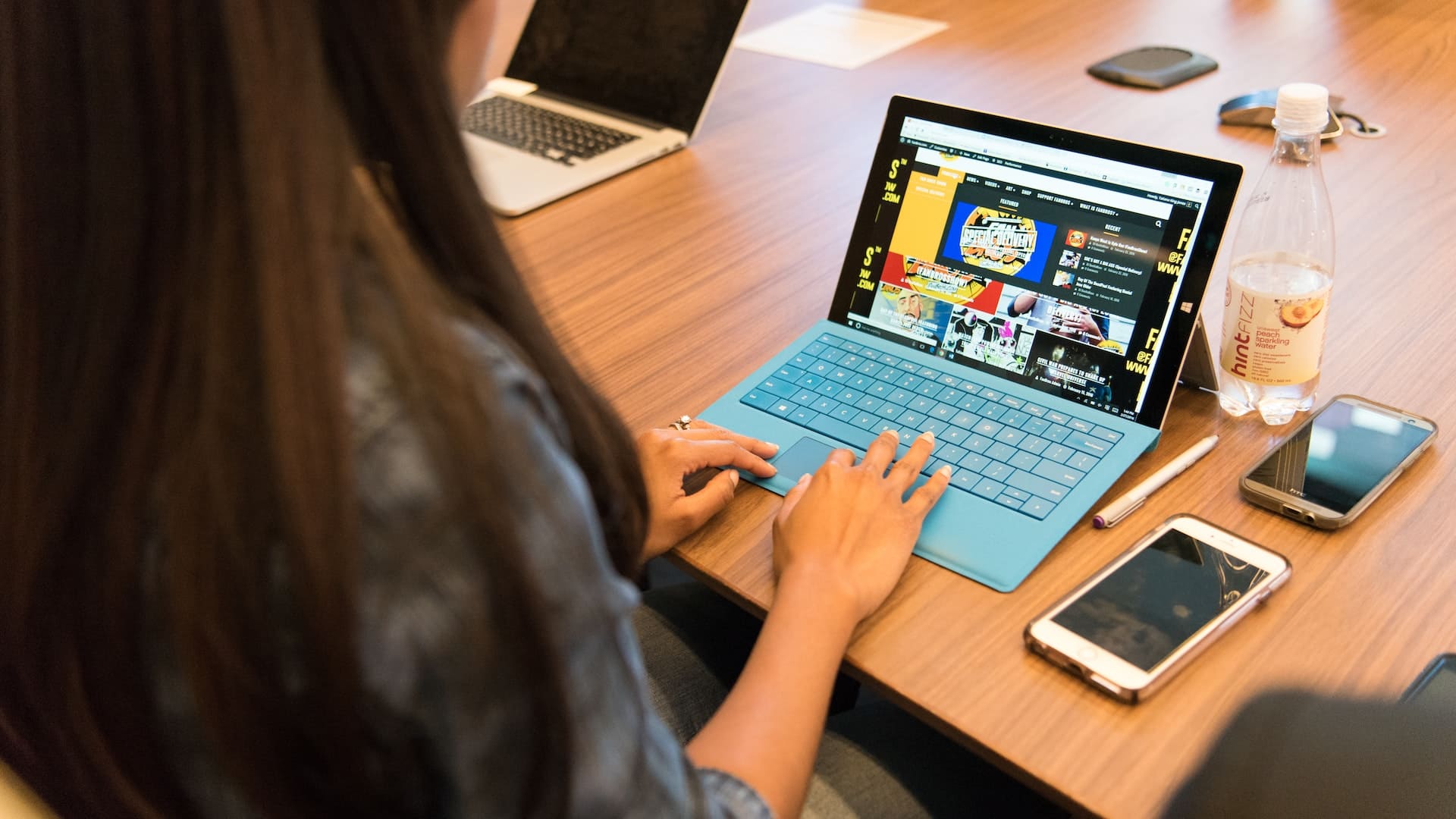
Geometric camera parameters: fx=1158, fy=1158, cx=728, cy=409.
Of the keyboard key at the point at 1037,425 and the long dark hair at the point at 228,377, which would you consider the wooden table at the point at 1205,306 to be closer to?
the keyboard key at the point at 1037,425

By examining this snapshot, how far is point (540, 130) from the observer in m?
1.63

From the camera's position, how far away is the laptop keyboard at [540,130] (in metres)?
1.57

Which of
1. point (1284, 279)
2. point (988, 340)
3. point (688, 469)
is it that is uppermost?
point (1284, 279)

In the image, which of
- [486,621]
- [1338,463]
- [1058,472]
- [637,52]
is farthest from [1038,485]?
[637,52]

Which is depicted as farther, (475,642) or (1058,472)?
(1058,472)

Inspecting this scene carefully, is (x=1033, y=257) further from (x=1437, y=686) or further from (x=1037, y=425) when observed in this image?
(x=1437, y=686)

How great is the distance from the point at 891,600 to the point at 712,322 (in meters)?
0.44

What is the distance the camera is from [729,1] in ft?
5.06

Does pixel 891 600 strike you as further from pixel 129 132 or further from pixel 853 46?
pixel 853 46

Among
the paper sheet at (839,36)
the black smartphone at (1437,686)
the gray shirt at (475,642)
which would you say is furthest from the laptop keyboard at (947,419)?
the paper sheet at (839,36)

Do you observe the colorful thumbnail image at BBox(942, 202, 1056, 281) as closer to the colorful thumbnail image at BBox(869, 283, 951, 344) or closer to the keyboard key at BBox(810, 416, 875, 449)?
the colorful thumbnail image at BBox(869, 283, 951, 344)

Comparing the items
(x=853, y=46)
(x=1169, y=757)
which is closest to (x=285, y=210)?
(x=1169, y=757)

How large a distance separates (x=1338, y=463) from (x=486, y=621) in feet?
2.22

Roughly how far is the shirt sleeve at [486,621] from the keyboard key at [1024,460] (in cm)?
42
